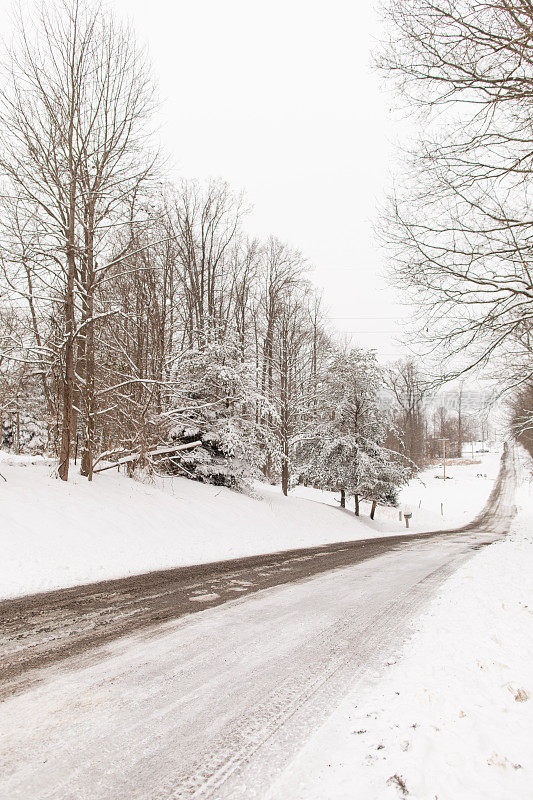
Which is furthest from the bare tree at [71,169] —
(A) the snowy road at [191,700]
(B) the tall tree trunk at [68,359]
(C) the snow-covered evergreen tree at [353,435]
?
(C) the snow-covered evergreen tree at [353,435]

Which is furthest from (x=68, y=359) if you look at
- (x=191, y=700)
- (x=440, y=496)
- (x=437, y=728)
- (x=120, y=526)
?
(x=440, y=496)

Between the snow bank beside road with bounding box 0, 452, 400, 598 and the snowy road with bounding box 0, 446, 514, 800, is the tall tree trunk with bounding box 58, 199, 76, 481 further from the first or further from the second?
the snowy road with bounding box 0, 446, 514, 800

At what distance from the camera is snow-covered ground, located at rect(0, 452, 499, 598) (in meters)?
6.81

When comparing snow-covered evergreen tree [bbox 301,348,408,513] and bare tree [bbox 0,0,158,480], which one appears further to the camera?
snow-covered evergreen tree [bbox 301,348,408,513]

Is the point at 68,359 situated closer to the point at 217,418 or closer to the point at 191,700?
the point at 217,418

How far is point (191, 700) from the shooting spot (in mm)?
3035

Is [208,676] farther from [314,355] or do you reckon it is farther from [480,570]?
[314,355]

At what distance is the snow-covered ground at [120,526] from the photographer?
681 centimetres

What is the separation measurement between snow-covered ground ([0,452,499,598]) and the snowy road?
218cm

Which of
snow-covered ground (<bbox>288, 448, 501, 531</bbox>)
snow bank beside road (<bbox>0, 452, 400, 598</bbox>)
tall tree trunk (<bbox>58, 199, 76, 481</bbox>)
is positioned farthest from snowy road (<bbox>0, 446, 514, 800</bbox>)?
snow-covered ground (<bbox>288, 448, 501, 531</bbox>)

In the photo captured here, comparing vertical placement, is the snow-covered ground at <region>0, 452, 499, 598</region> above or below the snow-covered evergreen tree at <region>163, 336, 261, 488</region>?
below

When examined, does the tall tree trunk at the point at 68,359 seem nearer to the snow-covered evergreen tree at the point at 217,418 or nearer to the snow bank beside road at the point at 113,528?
the snow bank beside road at the point at 113,528

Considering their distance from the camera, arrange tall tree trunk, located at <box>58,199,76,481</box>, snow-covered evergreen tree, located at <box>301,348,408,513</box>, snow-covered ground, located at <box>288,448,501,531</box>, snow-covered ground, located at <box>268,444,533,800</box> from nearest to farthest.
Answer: snow-covered ground, located at <box>268,444,533,800</box>, tall tree trunk, located at <box>58,199,76,481</box>, snow-covered evergreen tree, located at <box>301,348,408,513</box>, snow-covered ground, located at <box>288,448,501,531</box>

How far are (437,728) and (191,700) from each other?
60.4 inches
